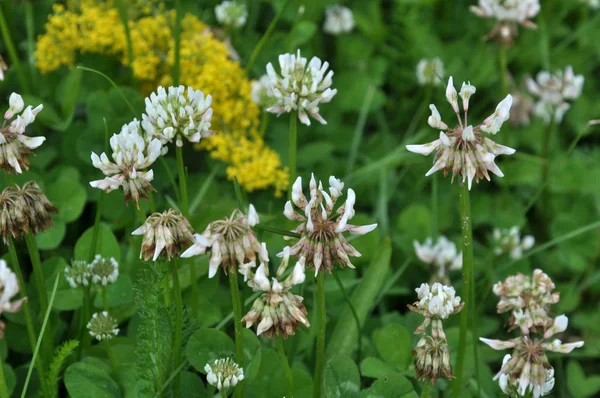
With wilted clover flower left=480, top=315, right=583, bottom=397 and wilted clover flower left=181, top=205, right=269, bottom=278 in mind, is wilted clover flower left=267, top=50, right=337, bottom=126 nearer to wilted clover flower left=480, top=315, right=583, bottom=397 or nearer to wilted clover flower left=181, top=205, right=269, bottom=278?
wilted clover flower left=181, top=205, right=269, bottom=278

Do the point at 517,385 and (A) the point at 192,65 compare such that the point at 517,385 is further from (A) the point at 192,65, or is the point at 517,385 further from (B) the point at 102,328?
(A) the point at 192,65

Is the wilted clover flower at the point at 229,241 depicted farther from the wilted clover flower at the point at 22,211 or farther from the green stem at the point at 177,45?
the green stem at the point at 177,45

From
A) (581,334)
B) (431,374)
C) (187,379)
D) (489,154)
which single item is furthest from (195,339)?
(581,334)

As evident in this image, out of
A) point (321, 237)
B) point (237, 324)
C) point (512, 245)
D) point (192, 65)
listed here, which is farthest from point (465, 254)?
point (192, 65)

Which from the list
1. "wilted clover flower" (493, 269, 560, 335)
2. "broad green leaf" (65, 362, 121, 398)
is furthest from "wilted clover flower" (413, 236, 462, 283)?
"broad green leaf" (65, 362, 121, 398)

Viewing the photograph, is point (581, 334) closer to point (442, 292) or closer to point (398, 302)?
point (398, 302)

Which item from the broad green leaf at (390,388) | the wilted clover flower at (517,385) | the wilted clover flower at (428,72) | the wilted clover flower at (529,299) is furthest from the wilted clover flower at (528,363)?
the wilted clover flower at (428,72)

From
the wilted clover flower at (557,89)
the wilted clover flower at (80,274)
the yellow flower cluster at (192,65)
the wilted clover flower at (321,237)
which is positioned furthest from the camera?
the wilted clover flower at (557,89)
